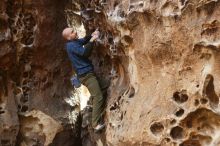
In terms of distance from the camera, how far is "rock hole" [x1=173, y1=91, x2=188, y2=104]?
374 cm

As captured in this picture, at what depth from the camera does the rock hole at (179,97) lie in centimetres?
374

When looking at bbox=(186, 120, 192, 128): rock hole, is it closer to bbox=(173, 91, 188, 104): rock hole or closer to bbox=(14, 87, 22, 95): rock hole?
bbox=(173, 91, 188, 104): rock hole

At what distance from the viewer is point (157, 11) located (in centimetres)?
383

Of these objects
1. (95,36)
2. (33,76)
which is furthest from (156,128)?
(33,76)

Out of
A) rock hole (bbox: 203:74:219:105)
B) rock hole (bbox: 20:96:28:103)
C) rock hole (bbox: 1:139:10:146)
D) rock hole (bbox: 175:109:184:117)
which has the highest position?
rock hole (bbox: 203:74:219:105)

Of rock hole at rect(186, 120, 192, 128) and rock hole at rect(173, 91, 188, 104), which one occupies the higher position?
rock hole at rect(173, 91, 188, 104)

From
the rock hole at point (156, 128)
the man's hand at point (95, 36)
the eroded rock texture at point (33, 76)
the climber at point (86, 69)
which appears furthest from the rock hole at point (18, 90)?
the rock hole at point (156, 128)

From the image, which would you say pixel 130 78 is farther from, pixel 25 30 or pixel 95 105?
pixel 25 30

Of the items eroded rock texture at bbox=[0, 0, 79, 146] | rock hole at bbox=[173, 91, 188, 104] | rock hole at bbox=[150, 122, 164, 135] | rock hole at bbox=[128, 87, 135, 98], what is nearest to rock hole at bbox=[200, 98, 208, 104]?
rock hole at bbox=[173, 91, 188, 104]

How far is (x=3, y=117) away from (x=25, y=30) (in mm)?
1067

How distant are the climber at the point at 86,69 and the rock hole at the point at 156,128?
900 mm

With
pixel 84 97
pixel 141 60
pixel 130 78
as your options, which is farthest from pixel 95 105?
pixel 84 97

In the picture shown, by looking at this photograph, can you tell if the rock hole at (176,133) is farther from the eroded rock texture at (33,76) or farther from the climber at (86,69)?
the eroded rock texture at (33,76)

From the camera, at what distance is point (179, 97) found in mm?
3801
